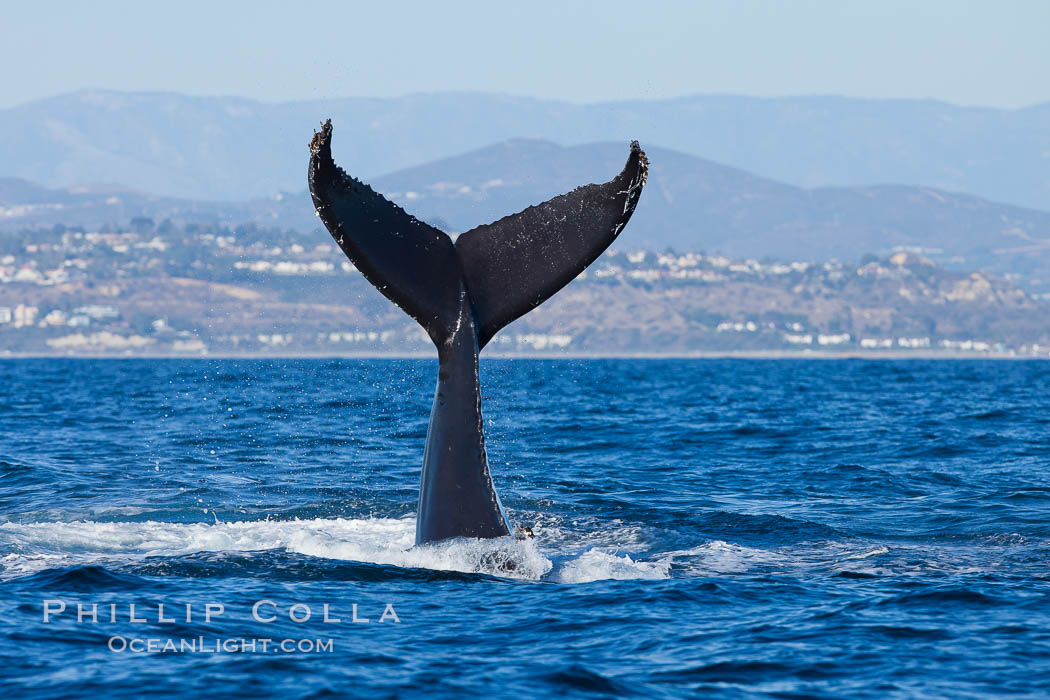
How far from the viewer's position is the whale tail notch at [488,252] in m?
11.1

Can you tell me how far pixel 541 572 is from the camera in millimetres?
12242

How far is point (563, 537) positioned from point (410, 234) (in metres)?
4.56

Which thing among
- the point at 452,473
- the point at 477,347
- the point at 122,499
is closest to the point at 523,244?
the point at 477,347

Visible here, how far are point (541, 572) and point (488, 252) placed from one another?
2876 millimetres

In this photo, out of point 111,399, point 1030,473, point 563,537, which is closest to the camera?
point 563,537

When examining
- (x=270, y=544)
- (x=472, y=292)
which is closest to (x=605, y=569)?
(x=472, y=292)

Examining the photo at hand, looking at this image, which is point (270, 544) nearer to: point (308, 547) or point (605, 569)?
point (308, 547)

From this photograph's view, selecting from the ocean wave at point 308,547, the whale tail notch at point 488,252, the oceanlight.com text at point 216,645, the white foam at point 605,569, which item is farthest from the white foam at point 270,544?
the oceanlight.com text at point 216,645

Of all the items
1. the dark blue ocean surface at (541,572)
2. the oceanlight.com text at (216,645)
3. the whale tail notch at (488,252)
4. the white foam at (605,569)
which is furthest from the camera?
the white foam at (605,569)

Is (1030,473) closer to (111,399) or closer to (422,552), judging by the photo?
(422,552)

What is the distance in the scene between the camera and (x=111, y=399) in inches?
1697

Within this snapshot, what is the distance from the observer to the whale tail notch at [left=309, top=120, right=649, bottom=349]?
11109 mm

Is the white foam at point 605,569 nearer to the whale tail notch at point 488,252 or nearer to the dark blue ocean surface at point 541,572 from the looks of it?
the dark blue ocean surface at point 541,572

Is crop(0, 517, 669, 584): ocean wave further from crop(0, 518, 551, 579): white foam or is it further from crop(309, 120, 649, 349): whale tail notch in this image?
crop(309, 120, 649, 349): whale tail notch
